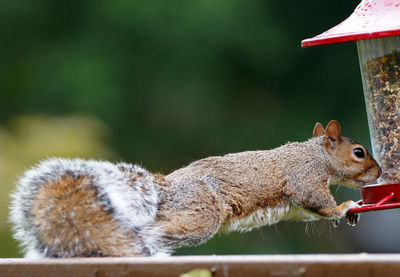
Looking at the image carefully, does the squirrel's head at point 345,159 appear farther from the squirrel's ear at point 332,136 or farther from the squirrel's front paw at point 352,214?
the squirrel's front paw at point 352,214

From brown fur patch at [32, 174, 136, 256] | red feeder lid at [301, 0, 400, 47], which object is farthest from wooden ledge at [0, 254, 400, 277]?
red feeder lid at [301, 0, 400, 47]

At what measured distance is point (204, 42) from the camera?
567 centimetres

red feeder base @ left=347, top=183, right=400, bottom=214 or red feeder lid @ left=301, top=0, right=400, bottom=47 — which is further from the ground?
red feeder lid @ left=301, top=0, right=400, bottom=47

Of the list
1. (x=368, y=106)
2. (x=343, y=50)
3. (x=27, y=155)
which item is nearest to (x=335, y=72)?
(x=343, y=50)

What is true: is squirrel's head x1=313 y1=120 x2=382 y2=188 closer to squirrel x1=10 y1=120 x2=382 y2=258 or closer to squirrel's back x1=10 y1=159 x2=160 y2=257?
squirrel x1=10 y1=120 x2=382 y2=258

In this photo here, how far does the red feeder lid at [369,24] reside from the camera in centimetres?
194

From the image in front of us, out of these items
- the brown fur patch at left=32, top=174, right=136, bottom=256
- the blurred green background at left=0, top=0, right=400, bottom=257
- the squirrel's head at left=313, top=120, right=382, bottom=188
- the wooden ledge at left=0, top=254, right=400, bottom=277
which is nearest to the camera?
the wooden ledge at left=0, top=254, right=400, bottom=277

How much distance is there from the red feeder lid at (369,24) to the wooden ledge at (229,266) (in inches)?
27.6

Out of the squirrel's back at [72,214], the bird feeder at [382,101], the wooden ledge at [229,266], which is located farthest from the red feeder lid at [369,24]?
the wooden ledge at [229,266]

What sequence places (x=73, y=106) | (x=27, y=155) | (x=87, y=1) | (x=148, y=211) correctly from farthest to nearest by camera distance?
(x=87, y=1) < (x=73, y=106) < (x=27, y=155) < (x=148, y=211)

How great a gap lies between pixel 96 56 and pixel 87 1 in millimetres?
519

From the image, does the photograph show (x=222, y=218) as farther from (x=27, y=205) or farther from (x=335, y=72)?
(x=335, y=72)

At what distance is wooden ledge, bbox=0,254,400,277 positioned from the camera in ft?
4.36

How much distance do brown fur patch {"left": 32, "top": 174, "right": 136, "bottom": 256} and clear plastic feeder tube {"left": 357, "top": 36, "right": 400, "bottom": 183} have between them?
821mm
